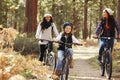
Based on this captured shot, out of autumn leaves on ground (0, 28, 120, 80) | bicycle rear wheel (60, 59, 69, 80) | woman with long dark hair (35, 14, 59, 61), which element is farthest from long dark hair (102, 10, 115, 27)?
autumn leaves on ground (0, 28, 120, 80)

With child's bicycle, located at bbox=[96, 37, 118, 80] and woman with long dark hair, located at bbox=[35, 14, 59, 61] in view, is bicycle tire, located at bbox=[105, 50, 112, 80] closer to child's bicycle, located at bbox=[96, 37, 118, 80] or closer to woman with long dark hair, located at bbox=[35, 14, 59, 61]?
child's bicycle, located at bbox=[96, 37, 118, 80]

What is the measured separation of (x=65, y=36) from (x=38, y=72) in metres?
3.75

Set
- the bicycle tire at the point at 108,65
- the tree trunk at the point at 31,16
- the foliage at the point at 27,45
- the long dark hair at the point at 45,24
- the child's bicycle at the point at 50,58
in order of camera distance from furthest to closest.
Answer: the tree trunk at the point at 31,16 → the foliage at the point at 27,45 → the long dark hair at the point at 45,24 → the child's bicycle at the point at 50,58 → the bicycle tire at the point at 108,65

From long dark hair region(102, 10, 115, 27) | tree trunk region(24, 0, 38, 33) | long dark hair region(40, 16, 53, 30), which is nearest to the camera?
long dark hair region(102, 10, 115, 27)

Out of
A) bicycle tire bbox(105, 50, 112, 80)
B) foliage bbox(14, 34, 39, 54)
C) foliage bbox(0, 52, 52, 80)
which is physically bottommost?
foliage bbox(14, 34, 39, 54)

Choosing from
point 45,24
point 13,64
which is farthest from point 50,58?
point 13,64

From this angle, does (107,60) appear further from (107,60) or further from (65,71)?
(65,71)

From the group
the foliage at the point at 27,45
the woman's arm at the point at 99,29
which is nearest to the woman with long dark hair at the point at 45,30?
the woman's arm at the point at 99,29

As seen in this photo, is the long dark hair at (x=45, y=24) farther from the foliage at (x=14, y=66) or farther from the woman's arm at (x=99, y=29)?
the foliage at (x=14, y=66)

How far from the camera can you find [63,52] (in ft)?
35.1

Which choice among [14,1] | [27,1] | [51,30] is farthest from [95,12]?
[51,30]

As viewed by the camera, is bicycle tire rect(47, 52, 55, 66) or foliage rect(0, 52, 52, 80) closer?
foliage rect(0, 52, 52, 80)

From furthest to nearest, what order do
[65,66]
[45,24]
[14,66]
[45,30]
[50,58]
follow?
[45,30]
[45,24]
[50,58]
[65,66]
[14,66]

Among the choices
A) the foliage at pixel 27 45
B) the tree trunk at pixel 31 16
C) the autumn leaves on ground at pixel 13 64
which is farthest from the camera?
the tree trunk at pixel 31 16
